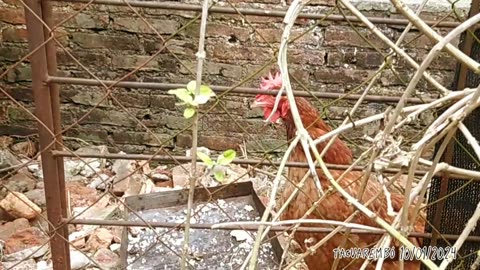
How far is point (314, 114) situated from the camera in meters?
2.34

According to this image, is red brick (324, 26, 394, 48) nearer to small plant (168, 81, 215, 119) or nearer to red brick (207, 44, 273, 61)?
red brick (207, 44, 273, 61)

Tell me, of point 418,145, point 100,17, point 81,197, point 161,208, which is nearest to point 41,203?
point 81,197

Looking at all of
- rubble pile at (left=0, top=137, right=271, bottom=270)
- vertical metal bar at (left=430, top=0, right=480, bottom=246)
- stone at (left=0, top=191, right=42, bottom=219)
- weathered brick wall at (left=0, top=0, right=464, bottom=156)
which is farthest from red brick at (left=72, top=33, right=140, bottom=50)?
vertical metal bar at (left=430, top=0, right=480, bottom=246)

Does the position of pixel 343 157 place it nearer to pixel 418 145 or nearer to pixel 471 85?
pixel 471 85

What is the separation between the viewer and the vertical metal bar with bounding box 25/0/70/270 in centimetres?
169

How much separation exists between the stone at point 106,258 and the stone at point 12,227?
0.37 meters

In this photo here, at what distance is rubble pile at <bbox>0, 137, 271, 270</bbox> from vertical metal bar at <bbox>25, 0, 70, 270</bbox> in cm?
41

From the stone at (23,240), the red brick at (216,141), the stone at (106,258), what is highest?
the red brick at (216,141)

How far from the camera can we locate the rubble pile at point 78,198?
2.64m

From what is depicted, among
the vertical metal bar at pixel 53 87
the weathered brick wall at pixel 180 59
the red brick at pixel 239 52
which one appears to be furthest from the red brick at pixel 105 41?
the vertical metal bar at pixel 53 87

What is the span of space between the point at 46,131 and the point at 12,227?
117 cm

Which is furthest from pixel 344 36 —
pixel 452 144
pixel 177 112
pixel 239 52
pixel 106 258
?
pixel 106 258

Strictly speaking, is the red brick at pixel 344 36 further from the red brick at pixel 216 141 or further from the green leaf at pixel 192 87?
the green leaf at pixel 192 87

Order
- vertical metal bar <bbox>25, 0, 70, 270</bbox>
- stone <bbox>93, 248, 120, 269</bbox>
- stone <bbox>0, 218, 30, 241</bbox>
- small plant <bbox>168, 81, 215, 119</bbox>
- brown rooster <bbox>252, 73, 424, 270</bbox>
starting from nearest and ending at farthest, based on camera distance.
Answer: small plant <bbox>168, 81, 215, 119</bbox> < vertical metal bar <bbox>25, 0, 70, 270</bbox> < brown rooster <bbox>252, 73, 424, 270</bbox> < stone <bbox>93, 248, 120, 269</bbox> < stone <bbox>0, 218, 30, 241</bbox>
